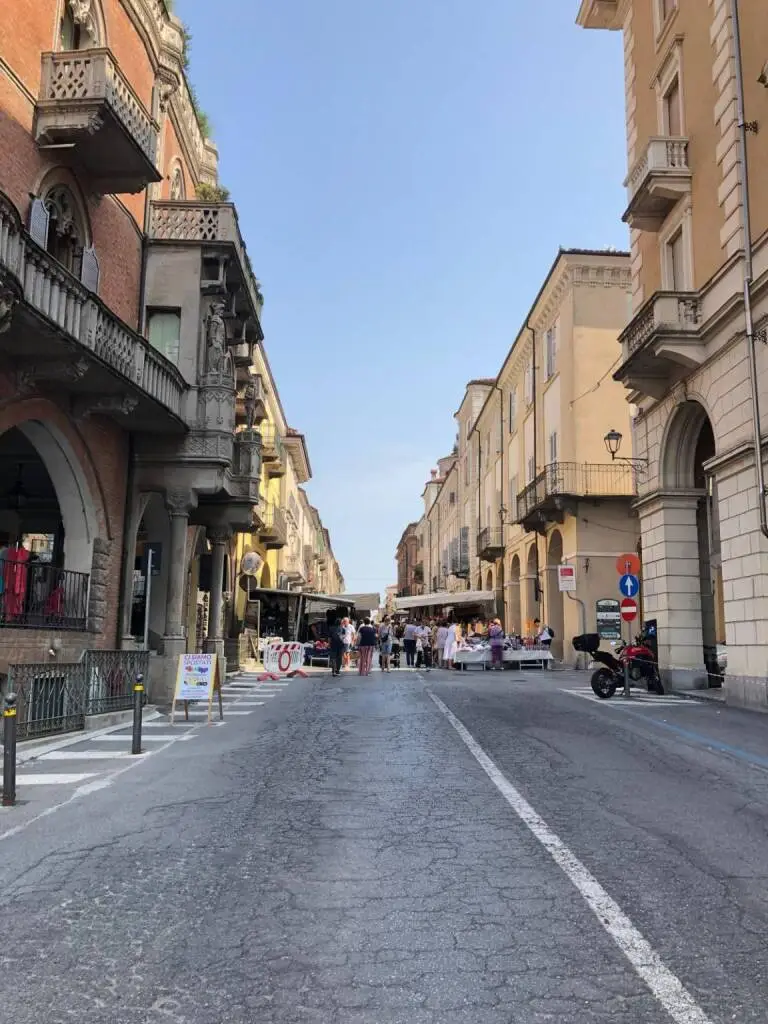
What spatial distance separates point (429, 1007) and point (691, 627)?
57.7 feet

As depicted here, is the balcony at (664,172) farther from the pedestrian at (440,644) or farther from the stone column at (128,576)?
the pedestrian at (440,644)

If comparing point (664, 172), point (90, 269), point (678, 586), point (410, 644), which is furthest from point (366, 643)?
point (664, 172)

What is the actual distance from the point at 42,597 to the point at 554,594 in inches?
952

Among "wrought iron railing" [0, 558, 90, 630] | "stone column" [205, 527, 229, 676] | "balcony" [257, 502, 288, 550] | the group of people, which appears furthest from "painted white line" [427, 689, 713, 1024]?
"balcony" [257, 502, 288, 550]

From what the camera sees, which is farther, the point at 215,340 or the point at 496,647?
the point at 496,647

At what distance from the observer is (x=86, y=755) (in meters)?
10.8

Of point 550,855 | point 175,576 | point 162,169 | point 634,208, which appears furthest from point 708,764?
point 162,169

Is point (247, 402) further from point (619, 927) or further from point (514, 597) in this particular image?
point (619, 927)

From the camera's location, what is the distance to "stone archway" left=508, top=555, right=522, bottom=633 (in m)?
41.8

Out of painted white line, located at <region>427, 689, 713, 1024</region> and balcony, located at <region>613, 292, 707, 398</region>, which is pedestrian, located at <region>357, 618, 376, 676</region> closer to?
balcony, located at <region>613, 292, 707, 398</region>

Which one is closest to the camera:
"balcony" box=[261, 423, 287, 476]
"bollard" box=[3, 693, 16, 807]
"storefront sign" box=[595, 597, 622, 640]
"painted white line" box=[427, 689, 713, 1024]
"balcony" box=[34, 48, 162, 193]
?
"painted white line" box=[427, 689, 713, 1024]

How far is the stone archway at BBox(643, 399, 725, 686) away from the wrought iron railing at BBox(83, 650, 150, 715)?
37.4ft

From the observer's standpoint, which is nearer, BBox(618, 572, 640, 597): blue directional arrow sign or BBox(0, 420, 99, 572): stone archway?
BBox(0, 420, 99, 572): stone archway

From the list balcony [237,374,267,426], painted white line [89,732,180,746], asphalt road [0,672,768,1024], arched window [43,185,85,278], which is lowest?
asphalt road [0,672,768,1024]
